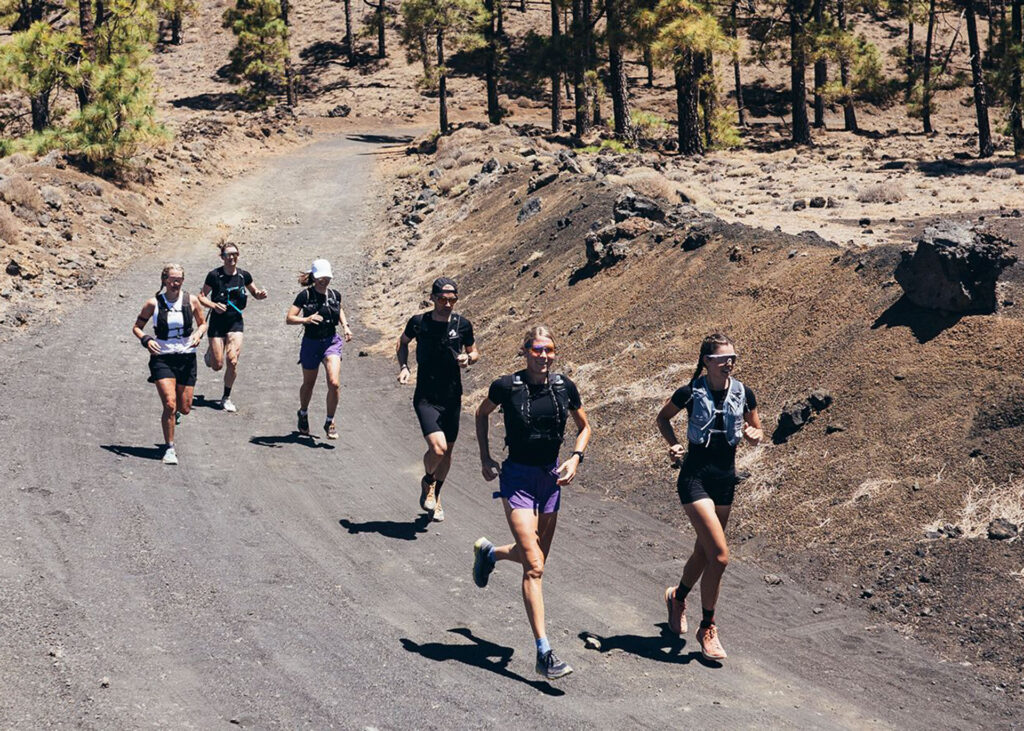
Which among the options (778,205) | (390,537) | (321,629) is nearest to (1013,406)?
(390,537)

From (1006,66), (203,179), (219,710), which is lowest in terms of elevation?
(219,710)

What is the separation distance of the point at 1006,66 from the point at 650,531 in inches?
1081

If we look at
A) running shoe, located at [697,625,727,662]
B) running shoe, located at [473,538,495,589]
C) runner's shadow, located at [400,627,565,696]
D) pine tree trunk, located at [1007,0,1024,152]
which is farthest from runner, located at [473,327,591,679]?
pine tree trunk, located at [1007,0,1024,152]

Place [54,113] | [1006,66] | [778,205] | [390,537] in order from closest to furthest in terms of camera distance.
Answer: [390,537]
[778,205]
[1006,66]
[54,113]

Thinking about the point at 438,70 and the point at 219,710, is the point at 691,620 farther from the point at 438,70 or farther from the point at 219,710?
the point at 438,70

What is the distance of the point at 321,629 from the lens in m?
7.55

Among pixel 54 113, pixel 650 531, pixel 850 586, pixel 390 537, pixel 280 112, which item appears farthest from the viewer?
pixel 280 112

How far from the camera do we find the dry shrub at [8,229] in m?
22.1

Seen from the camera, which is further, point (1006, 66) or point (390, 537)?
point (1006, 66)

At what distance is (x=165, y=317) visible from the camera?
36.6 feet

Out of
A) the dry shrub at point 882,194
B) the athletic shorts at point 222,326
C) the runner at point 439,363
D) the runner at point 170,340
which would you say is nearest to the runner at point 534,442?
the runner at point 439,363

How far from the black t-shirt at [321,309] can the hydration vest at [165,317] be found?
1.28 metres

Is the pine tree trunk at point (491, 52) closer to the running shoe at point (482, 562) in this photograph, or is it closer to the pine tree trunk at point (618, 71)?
the pine tree trunk at point (618, 71)

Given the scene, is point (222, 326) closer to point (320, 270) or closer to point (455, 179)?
point (320, 270)
